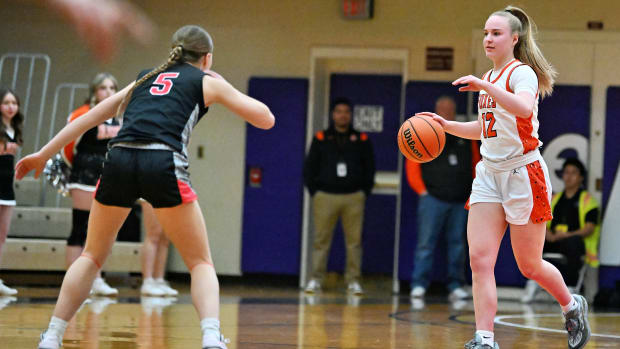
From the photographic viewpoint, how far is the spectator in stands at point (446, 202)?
28.5 ft

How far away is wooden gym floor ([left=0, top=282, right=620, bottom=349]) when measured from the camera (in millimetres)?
4773

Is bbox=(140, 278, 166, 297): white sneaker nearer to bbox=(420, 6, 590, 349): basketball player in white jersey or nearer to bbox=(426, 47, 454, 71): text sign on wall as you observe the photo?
bbox=(426, 47, 454, 71): text sign on wall

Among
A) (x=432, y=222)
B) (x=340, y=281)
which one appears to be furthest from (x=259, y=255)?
(x=432, y=222)

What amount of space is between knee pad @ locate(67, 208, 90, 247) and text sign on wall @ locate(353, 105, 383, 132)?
4.11 metres

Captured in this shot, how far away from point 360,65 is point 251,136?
1.52 m

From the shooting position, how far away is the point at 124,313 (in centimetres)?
598

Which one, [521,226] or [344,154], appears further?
[344,154]

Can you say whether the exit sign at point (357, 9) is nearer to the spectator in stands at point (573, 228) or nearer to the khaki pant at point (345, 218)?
the khaki pant at point (345, 218)

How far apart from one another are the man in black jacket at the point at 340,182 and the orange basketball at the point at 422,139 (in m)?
4.43

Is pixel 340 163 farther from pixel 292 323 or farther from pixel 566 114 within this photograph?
pixel 292 323

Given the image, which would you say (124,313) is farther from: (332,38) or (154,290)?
(332,38)

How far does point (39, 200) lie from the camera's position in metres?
9.23

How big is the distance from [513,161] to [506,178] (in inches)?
3.3

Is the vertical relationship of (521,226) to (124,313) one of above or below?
above
